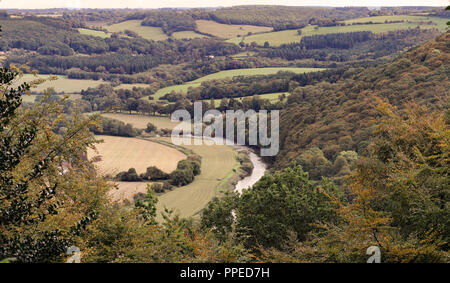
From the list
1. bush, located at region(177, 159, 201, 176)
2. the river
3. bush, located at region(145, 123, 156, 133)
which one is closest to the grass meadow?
bush, located at region(145, 123, 156, 133)

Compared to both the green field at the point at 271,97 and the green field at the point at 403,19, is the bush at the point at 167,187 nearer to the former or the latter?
the green field at the point at 271,97

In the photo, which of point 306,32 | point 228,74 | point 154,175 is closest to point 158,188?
point 154,175

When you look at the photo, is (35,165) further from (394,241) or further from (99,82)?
(99,82)

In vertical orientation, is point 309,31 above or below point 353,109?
above

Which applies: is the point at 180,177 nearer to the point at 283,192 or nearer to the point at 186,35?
the point at 283,192
